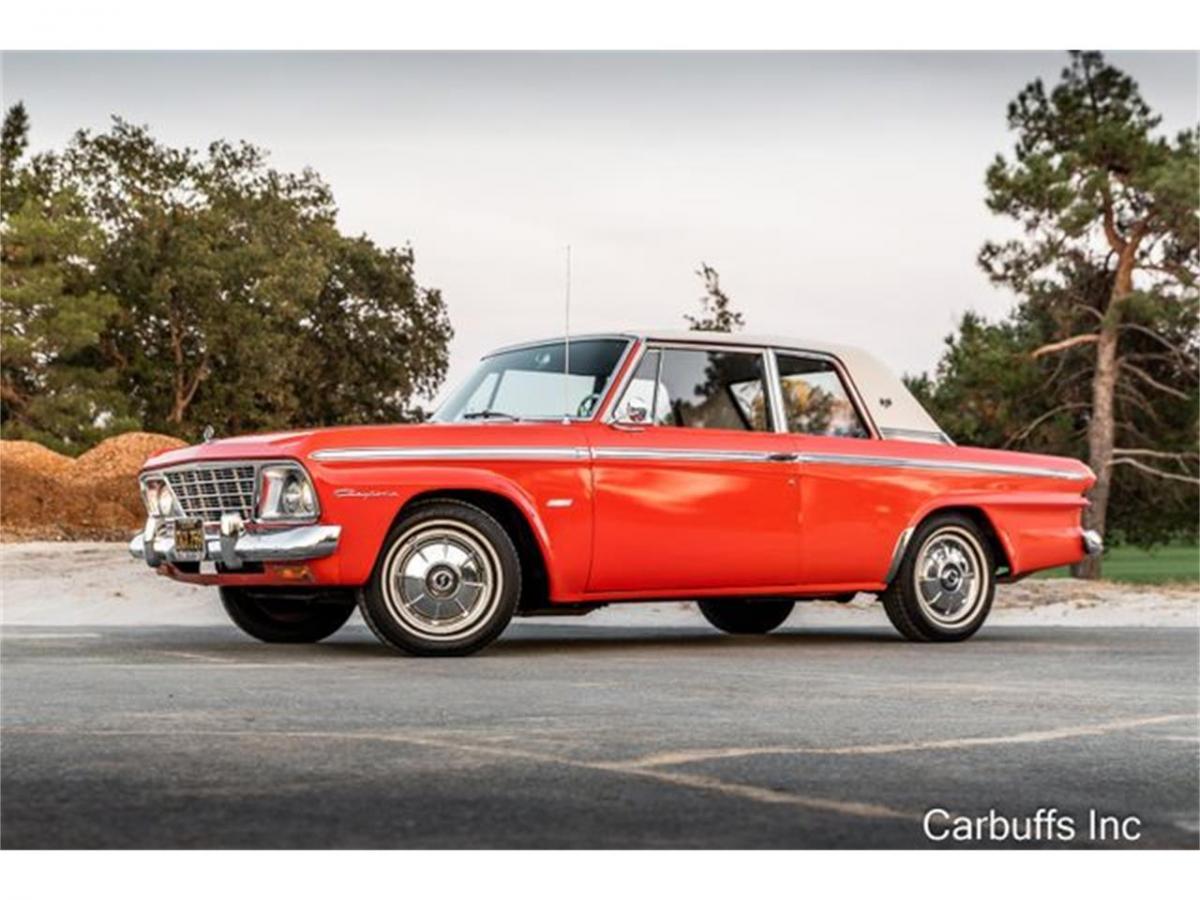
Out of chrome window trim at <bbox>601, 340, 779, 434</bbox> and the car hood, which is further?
chrome window trim at <bbox>601, 340, 779, 434</bbox>

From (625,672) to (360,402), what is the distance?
96.1 ft

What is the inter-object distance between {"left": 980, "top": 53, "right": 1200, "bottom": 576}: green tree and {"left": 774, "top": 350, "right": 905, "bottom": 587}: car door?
22.1 metres

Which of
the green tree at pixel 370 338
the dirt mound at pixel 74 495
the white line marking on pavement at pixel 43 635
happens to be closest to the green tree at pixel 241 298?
the green tree at pixel 370 338

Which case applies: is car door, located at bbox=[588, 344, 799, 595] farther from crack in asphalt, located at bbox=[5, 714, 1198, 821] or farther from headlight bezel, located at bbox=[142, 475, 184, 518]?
crack in asphalt, located at bbox=[5, 714, 1198, 821]

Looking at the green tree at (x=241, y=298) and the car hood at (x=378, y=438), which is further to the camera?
the green tree at (x=241, y=298)

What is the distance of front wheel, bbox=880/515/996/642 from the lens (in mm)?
11102

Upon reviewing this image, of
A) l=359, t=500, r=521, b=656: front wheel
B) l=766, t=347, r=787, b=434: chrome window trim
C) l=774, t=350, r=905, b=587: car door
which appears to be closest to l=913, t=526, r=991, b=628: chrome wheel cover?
l=774, t=350, r=905, b=587: car door

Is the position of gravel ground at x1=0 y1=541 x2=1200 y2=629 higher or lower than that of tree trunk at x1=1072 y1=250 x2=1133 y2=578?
lower

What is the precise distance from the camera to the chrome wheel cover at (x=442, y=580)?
9383 mm

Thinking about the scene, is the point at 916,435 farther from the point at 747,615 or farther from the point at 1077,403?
the point at 1077,403

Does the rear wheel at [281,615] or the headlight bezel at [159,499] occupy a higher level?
the headlight bezel at [159,499]

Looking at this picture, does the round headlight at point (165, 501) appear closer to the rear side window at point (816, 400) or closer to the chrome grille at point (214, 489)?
the chrome grille at point (214, 489)

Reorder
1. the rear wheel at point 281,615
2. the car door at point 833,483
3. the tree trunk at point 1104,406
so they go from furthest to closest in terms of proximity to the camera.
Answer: the tree trunk at point 1104,406 → the rear wheel at point 281,615 → the car door at point 833,483

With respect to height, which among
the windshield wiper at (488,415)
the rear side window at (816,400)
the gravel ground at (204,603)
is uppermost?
the rear side window at (816,400)
